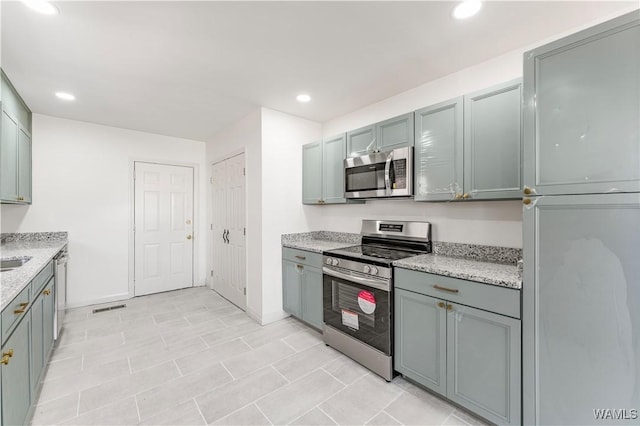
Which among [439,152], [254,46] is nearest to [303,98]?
[254,46]

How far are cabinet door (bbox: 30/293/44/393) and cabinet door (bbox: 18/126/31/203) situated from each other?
1.65 m

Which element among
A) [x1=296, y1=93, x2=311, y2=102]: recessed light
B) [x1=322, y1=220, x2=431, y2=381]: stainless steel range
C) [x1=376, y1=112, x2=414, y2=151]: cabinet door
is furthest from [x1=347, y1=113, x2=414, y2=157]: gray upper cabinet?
[x1=322, y1=220, x2=431, y2=381]: stainless steel range

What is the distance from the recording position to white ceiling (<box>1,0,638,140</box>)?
1615 mm

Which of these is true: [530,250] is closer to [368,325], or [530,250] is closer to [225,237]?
[368,325]

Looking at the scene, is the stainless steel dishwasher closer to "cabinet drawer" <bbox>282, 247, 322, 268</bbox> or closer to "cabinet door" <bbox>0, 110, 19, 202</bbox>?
"cabinet door" <bbox>0, 110, 19, 202</bbox>

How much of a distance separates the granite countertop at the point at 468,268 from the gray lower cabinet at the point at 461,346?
5 centimetres

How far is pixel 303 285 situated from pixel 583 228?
235cm

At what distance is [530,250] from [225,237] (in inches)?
142

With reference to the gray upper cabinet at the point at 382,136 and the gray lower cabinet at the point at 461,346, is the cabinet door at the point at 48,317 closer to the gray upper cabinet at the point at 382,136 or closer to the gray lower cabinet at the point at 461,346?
the gray lower cabinet at the point at 461,346

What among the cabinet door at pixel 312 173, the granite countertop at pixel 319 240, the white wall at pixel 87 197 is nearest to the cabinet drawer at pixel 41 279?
the white wall at pixel 87 197

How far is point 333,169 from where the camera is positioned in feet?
10.2

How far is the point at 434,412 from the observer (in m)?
1.76

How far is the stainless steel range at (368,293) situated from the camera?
6.84ft

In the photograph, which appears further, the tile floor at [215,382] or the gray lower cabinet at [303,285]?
the gray lower cabinet at [303,285]
